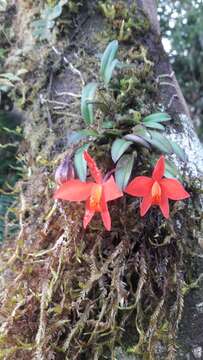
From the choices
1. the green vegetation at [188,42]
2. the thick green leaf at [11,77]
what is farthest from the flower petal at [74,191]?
the green vegetation at [188,42]

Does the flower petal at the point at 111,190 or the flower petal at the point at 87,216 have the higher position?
the flower petal at the point at 111,190

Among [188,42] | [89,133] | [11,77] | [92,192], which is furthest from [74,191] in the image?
[188,42]

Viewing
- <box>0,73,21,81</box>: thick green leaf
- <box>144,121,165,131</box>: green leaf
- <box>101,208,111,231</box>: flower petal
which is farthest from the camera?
<box>0,73,21,81</box>: thick green leaf

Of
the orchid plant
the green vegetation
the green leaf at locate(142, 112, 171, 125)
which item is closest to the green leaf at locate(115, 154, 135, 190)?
the orchid plant

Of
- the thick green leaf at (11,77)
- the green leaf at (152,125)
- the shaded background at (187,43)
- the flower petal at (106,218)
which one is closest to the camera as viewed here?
the flower petal at (106,218)

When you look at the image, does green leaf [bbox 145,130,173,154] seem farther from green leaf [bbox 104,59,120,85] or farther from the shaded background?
the shaded background

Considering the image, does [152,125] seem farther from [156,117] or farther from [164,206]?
[164,206]

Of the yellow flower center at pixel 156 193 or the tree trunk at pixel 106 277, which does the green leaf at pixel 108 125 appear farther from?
Result: the yellow flower center at pixel 156 193
